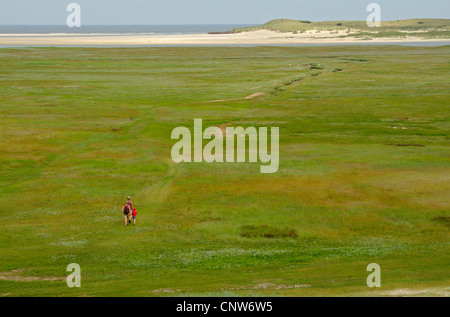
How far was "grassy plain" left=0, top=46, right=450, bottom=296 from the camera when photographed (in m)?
31.8

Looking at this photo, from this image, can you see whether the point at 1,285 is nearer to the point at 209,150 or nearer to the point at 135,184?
the point at 135,184

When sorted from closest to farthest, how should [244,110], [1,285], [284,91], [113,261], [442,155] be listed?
[1,285]
[113,261]
[442,155]
[244,110]
[284,91]

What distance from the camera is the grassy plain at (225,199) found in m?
31.8

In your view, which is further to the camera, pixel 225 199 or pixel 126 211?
pixel 225 199

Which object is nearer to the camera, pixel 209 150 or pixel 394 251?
pixel 394 251

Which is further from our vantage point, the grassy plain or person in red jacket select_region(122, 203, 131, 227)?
person in red jacket select_region(122, 203, 131, 227)

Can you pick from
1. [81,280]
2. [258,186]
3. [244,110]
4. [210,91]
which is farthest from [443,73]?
[81,280]

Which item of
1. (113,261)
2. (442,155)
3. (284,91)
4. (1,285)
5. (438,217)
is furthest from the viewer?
(284,91)

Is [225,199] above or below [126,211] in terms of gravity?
below

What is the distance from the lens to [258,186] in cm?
5147

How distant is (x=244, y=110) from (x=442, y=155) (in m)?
37.9

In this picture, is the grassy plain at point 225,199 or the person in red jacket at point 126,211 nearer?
the grassy plain at point 225,199

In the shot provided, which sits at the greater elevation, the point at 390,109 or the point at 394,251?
the point at 390,109

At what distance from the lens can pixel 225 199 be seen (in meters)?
48.0
